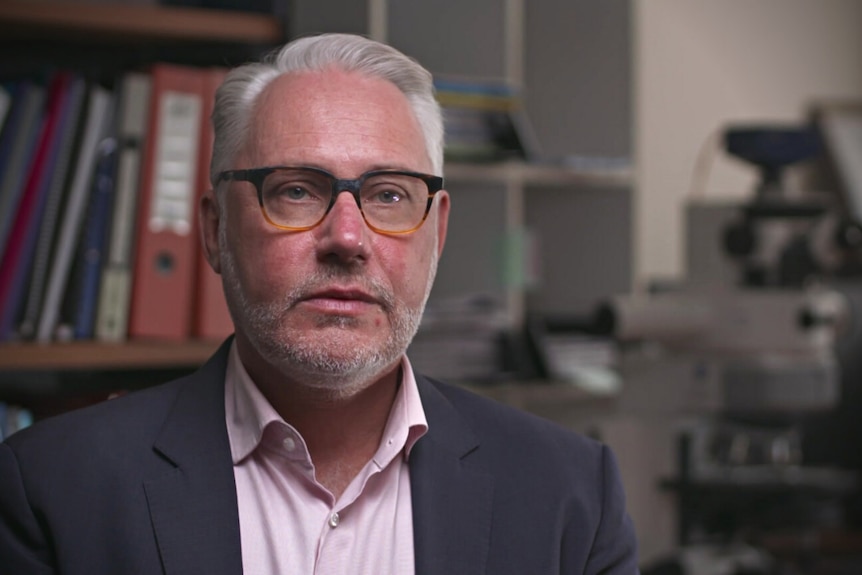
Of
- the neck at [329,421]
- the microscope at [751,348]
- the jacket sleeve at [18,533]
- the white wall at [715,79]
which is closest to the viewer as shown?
the jacket sleeve at [18,533]

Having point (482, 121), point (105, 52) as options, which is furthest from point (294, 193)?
point (482, 121)

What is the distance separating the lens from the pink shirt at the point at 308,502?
1.11 metres

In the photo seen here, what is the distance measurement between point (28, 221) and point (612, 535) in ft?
3.29

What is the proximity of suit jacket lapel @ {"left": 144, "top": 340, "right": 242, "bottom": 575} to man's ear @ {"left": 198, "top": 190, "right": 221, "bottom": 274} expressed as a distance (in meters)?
0.17

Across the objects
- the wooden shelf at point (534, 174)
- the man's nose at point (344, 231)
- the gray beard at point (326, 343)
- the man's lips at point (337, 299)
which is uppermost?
the wooden shelf at point (534, 174)

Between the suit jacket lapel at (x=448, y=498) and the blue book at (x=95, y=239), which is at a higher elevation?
the blue book at (x=95, y=239)

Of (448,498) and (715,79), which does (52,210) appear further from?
(715,79)

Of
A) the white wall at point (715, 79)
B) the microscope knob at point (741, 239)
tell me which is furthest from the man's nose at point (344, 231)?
the white wall at point (715, 79)

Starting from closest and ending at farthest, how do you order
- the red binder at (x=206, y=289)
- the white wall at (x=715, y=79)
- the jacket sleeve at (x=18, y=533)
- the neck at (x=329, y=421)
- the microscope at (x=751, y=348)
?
1. the jacket sleeve at (x=18, y=533)
2. the neck at (x=329, y=421)
3. the red binder at (x=206, y=289)
4. the microscope at (x=751, y=348)
5. the white wall at (x=715, y=79)

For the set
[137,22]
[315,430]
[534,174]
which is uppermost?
[137,22]

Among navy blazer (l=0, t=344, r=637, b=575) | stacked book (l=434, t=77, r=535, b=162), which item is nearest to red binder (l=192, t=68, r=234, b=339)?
navy blazer (l=0, t=344, r=637, b=575)

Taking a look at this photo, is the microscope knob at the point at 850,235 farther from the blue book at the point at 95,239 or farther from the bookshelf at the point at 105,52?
the blue book at the point at 95,239

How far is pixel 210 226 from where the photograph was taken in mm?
1216

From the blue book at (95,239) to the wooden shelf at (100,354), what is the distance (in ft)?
0.13
